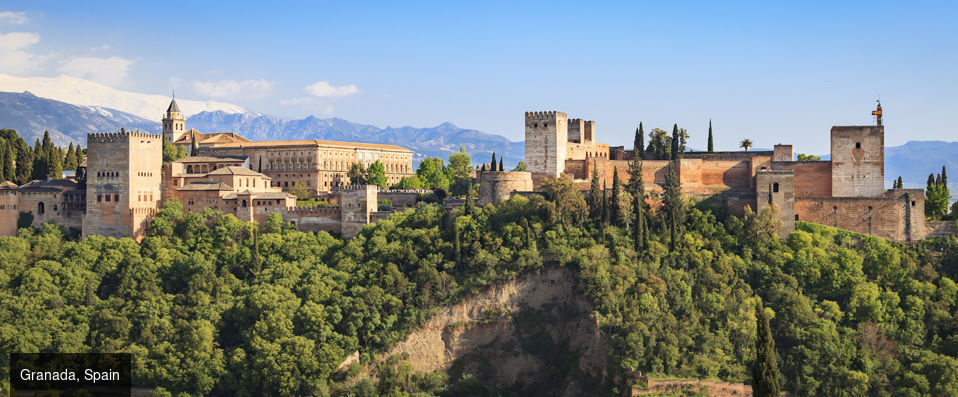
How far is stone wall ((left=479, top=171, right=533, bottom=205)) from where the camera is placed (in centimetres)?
5438

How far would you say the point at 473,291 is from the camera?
49375 millimetres

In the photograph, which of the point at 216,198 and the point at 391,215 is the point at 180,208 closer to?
the point at 216,198

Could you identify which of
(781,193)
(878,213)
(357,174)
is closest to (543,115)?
(781,193)

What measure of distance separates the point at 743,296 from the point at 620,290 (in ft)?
20.1

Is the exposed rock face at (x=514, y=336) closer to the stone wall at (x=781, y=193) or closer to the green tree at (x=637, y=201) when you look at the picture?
the green tree at (x=637, y=201)

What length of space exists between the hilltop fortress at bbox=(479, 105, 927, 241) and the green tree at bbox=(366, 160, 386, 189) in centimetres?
1571

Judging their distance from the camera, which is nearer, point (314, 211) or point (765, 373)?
point (765, 373)

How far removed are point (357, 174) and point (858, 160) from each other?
112 ft

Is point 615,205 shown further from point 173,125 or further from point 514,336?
point 173,125

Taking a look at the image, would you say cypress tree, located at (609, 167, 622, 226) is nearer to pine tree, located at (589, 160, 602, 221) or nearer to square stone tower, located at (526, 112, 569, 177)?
pine tree, located at (589, 160, 602, 221)

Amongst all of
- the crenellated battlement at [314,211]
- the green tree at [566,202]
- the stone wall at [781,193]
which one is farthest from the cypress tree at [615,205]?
the crenellated battlement at [314,211]

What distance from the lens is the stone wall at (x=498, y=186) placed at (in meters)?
54.4

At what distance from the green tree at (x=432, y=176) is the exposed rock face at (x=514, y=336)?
73.6 feet

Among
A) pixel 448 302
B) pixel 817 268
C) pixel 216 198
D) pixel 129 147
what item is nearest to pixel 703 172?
pixel 817 268
